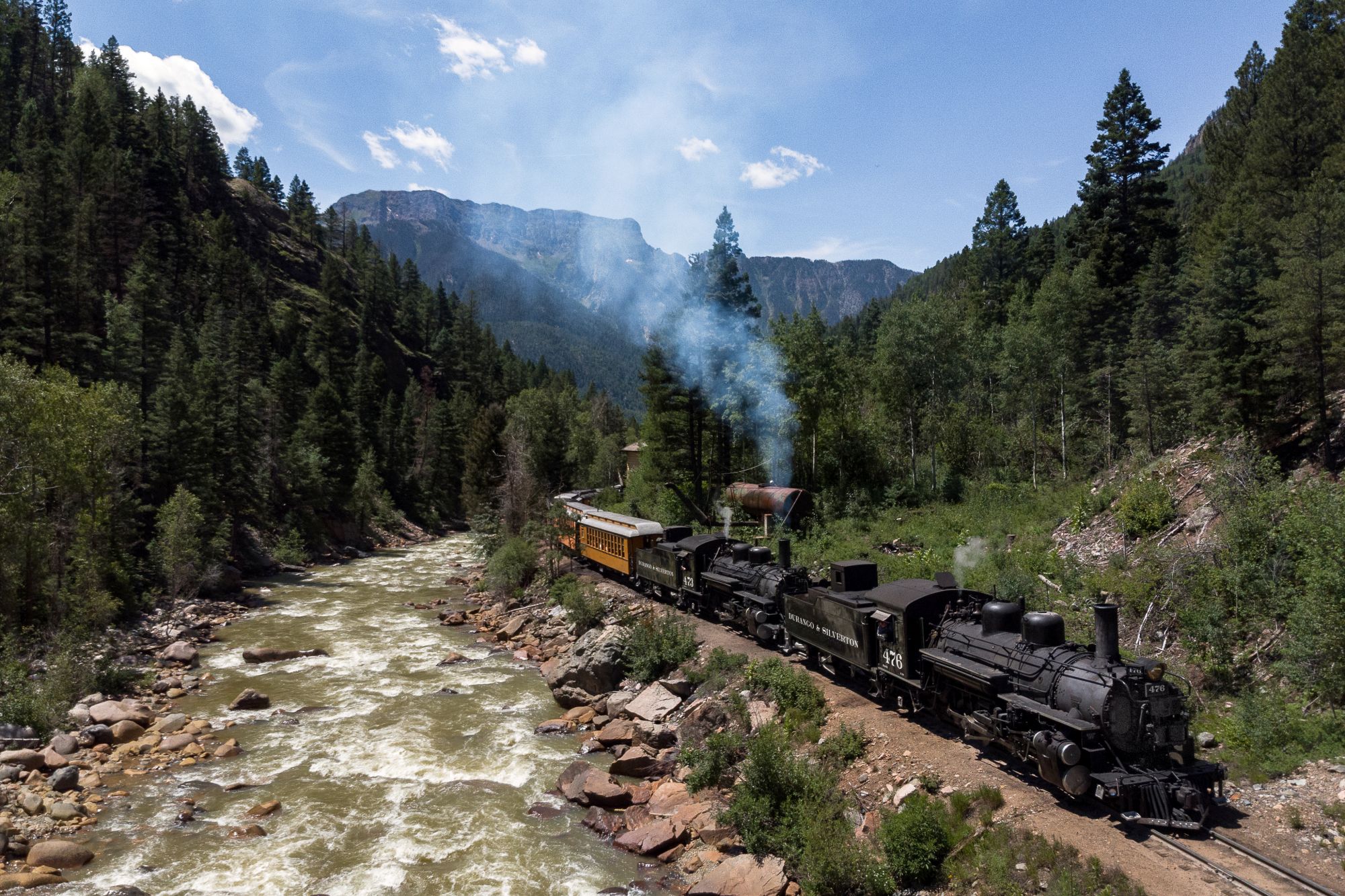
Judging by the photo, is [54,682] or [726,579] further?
[726,579]

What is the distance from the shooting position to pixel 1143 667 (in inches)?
422

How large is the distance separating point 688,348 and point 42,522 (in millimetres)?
26458

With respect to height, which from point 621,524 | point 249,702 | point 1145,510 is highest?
point 1145,510

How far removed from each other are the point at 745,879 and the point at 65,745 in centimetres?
1599

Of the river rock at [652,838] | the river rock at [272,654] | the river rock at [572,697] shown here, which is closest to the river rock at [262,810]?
A: the river rock at [652,838]

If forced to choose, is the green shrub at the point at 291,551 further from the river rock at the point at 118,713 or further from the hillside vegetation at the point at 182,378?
the river rock at the point at 118,713

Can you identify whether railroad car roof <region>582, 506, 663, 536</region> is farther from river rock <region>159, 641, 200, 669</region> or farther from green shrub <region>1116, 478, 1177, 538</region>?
green shrub <region>1116, 478, 1177, 538</region>

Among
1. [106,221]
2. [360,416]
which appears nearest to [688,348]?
[360,416]

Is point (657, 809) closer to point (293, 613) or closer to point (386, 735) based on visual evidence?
point (386, 735)

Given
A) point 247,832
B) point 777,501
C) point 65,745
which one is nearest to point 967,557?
point 777,501

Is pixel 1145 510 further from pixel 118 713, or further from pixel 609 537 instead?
pixel 118 713

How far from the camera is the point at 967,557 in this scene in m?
24.7

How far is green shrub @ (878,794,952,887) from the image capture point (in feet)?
33.8

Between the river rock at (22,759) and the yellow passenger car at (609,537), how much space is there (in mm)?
18750
